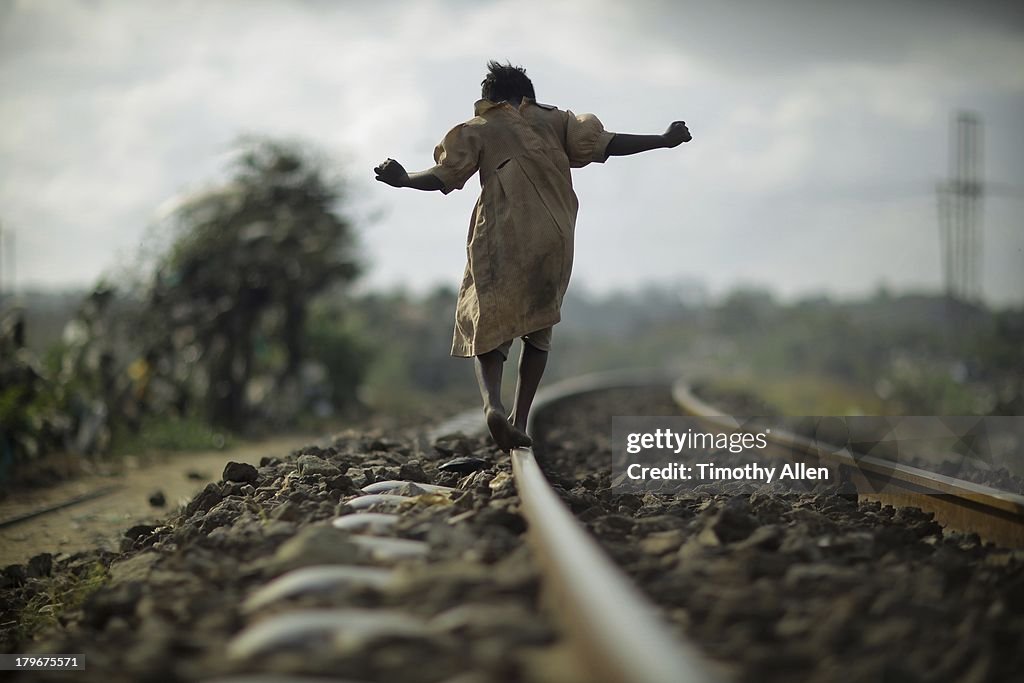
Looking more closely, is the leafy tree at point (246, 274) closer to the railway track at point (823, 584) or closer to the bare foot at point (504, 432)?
the bare foot at point (504, 432)

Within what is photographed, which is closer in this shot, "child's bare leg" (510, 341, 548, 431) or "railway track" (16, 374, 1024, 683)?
"railway track" (16, 374, 1024, 683)

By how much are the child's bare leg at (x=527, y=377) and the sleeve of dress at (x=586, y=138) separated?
0.92 meters

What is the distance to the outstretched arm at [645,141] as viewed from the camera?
406cm

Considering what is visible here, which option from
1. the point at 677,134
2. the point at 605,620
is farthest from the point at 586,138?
the point at 605,620

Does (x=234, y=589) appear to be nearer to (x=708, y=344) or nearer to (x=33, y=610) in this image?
(x=33, y=610)

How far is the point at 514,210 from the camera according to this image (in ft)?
13.0

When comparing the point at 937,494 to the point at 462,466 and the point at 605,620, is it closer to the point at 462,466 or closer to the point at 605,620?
the point at 462,466

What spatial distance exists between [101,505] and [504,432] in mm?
3238

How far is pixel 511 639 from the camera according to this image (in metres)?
1.75

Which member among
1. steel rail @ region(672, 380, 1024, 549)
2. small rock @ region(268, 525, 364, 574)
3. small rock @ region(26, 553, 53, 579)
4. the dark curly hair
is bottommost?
small rock @ region(26, 553, 53, 579)

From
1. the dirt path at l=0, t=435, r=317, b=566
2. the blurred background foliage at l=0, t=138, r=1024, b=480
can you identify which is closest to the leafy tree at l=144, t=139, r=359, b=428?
the blurred background foliage at l=0, t=138, r=1024, b=480

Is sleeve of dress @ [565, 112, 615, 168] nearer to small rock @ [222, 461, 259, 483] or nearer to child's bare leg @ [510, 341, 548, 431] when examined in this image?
child's bare leg @ [510, 341, 548, 431]

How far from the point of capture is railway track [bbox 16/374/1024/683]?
171 cm

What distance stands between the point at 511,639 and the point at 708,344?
4605 cm
